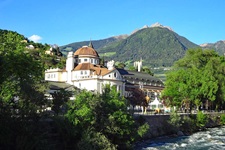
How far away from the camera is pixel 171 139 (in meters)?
45.5

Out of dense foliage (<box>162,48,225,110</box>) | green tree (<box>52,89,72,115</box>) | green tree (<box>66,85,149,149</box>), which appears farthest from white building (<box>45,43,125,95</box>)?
green tree (<box>66,85,149,149</box>)

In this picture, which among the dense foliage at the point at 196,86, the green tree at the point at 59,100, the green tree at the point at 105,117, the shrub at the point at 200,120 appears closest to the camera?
the green tree at the point at 105,117

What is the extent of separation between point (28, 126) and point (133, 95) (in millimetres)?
40559

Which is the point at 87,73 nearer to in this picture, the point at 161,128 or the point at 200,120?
the point at 200,120

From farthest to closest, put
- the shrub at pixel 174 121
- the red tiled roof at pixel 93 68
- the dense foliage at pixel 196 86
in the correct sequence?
the red tiled roof at pixel 93 68
the dense foliage at pixel 196 86
the shrub at pixel 174 121

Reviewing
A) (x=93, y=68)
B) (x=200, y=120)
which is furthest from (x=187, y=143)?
(x=93, y=68)

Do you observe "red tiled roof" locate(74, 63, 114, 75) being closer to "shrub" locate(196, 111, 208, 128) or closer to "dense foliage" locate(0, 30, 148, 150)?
"shrub" locate(196, 111, 208, 128)

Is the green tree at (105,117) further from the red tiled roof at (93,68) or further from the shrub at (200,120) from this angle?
the red tiled roof at (93,68)

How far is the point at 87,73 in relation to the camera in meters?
79.1

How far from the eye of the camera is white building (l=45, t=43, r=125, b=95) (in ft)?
249

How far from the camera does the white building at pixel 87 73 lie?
75.9 meters

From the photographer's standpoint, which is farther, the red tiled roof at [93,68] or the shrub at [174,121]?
the red tiled roof at [93,68]

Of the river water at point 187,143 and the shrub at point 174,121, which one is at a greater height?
the shrub at point 174,121

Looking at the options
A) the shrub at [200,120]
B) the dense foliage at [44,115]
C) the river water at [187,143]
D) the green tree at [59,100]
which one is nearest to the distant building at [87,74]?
the shrub at [200,120]
